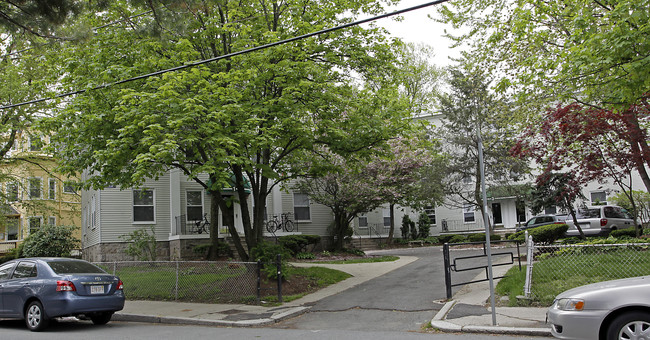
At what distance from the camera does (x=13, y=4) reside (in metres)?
8.33

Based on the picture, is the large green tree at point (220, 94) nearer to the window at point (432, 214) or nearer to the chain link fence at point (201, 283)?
the chain link fence at point (201, 283)

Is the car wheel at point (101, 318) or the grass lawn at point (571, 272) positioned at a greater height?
the grass lawn at point (571, 272)

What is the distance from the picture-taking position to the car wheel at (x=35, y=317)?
395 inches

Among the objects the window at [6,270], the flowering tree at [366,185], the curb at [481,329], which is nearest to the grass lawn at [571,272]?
the curb at [481,329]

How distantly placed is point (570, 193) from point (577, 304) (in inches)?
417

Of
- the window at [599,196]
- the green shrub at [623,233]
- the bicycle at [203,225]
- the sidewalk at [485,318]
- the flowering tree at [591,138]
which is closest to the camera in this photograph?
the sidewalk at [485,318]

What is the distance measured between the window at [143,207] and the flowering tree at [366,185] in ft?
23.7

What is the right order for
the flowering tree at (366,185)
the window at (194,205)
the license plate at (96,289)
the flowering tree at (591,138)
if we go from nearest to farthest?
the license plate at (96,289) → the flowering tree at (591,138) → the flowering tree at (366,185) → the window at (194,205)

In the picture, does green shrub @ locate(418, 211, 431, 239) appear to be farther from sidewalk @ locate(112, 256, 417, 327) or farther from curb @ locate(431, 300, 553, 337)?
curb @ locate(431, 300, 553, 337)

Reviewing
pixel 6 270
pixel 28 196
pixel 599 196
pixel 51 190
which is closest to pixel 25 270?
pixel 6 270

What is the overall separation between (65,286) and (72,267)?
90 cm

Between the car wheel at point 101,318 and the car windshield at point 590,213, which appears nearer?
the car wheel at point 101,318

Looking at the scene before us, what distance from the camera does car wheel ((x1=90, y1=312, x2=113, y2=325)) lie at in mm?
10977

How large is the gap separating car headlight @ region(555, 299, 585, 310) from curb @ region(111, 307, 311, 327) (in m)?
5.90
